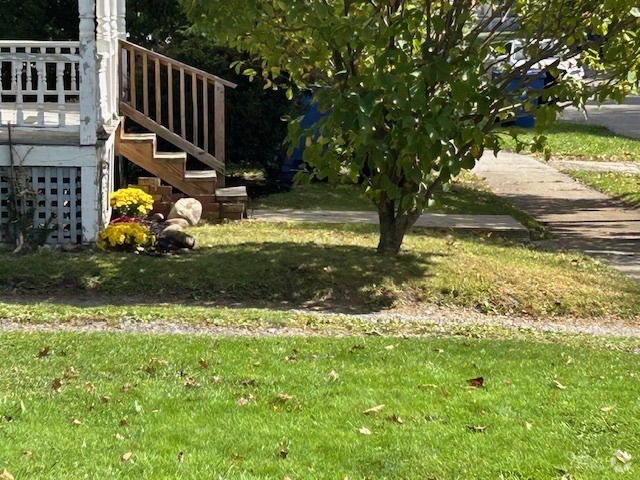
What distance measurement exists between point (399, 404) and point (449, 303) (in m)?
3.45

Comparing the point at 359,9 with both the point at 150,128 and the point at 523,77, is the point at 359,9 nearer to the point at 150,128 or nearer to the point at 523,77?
the point at 523,77

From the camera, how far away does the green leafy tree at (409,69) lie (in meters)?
7.91

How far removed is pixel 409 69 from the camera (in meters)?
7.84

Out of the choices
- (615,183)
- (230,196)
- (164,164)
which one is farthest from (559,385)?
(615,183)

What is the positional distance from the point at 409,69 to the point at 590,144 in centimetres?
1645

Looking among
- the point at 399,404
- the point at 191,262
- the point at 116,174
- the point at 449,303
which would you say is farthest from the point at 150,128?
the point at 399,404

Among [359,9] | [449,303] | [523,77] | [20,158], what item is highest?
[359,9]

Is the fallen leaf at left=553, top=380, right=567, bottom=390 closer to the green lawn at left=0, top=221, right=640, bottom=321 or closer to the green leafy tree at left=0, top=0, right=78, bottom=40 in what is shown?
the green lawn at left=0, top=221, right=640, bottom=321

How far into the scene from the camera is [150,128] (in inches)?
491

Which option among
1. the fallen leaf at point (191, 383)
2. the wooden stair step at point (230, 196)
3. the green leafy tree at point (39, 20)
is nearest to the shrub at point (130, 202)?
the wooden stair step at point (230, 196)

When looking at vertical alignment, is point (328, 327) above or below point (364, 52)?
below

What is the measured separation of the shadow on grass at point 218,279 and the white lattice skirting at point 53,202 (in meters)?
0.55

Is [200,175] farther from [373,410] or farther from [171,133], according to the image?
[373,410]

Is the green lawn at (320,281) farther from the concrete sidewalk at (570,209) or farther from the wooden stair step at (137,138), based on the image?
the wooden stair step at (137,138)
